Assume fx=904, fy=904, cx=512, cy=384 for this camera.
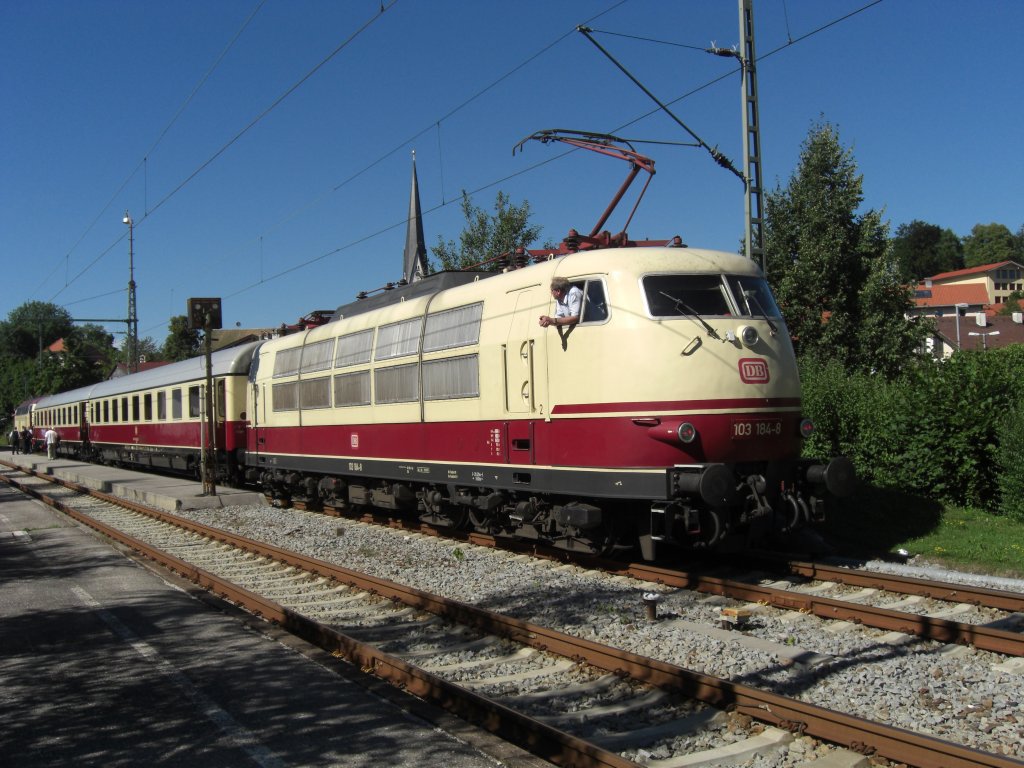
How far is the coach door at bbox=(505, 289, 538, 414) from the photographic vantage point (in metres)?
10.1

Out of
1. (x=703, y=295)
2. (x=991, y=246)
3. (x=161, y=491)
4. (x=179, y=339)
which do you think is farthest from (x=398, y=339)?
(x=991, y=246)

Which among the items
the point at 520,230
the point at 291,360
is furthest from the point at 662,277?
the point at 520,230

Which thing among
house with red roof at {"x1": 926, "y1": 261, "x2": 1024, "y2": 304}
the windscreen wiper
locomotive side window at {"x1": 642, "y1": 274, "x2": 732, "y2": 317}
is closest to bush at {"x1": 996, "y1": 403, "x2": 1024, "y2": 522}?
locomotive side window at {"x1": 642, "y1": 274, "x2": 732, "y2": 317}

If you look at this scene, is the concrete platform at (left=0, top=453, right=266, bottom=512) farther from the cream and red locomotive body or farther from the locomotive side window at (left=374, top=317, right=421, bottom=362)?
the cream and red locomotive body

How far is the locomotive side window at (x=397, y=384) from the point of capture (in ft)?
41.5

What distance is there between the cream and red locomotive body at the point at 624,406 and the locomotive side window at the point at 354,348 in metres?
2.15

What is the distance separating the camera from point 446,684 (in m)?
5.79

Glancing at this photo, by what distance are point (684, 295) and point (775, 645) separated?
386 centimetres

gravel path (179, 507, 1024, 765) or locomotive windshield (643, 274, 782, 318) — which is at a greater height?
locomotive windshield (643, 274, 782, 318)

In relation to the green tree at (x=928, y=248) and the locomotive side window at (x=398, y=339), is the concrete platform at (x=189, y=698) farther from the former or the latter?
the green tree at (x=928, y=248)

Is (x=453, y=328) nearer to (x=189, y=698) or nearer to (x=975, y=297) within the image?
(x=189, y=698)

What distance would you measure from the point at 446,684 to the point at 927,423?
→ 9664 millimetres

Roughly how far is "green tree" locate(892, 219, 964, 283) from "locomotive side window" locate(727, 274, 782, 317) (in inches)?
5177

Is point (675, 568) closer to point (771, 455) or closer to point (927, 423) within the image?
point (771, 455)
